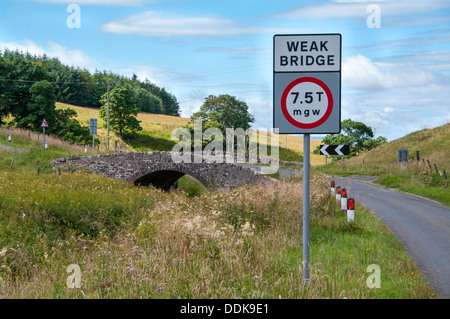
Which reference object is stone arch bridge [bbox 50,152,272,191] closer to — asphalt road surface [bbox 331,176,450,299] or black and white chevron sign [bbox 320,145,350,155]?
asphalt road surface [bbox 331,176,450,299]

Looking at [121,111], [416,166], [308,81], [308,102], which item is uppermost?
[121,111]

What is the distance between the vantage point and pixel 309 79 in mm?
5441

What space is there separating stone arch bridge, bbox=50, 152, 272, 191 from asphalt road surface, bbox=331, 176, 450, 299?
778cm

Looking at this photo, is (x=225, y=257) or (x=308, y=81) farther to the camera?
(x=225, y=257)

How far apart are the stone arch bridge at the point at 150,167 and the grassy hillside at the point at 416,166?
10.1 m

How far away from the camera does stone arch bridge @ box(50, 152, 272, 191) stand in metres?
25.0

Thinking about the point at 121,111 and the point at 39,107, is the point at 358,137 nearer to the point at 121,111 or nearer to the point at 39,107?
the point at 121,111

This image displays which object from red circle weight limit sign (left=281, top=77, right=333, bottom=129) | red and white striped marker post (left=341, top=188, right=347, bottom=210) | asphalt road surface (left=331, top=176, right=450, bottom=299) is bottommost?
asphalt road surface (left=331, top=176, right=450, bottom=299)

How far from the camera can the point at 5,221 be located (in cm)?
1396

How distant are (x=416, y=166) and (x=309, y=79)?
1148 inches

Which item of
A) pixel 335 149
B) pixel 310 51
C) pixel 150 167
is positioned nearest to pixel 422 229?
pixel 335 149

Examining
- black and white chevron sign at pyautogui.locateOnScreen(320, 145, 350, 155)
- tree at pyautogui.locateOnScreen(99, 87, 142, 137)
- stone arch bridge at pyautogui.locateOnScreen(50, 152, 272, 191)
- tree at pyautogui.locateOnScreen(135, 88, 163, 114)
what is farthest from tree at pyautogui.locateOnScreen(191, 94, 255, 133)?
black and white chevron sign at pyautogui.locateOnScreen(320, 145, 350, 155)
